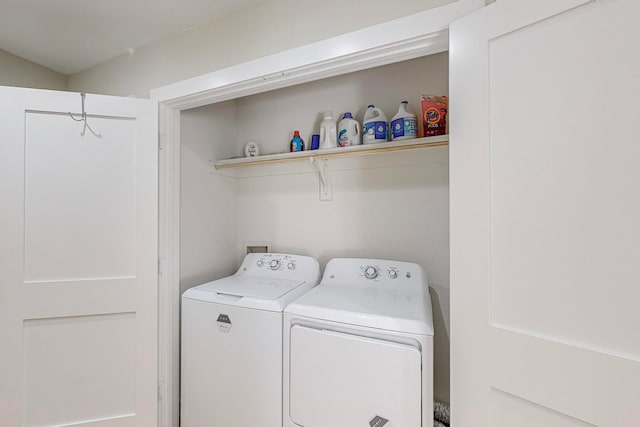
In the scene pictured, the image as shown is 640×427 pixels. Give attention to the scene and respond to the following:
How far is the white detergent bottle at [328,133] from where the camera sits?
189cm

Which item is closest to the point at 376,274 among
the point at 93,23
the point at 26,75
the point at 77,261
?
the point at 77,261

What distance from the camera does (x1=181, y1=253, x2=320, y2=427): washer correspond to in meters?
1.41

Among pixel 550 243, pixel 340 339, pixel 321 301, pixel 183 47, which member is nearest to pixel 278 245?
pixel 321 301

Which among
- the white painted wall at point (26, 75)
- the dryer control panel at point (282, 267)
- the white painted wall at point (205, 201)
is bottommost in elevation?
the dryer control panel at point (282, 267)

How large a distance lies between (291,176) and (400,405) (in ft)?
5.23

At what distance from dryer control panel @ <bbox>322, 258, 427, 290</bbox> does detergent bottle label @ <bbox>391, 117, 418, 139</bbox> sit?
0.77 metres

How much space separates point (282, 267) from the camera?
1.97m

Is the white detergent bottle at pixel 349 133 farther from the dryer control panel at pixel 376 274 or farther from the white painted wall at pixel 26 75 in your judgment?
the white painted wall at pixel 26 75

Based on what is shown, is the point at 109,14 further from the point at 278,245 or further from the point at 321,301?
the point at 321,301

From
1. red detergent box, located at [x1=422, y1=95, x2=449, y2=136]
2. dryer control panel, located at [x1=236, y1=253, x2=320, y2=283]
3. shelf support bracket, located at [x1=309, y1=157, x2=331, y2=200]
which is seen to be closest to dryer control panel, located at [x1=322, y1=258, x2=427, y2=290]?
dryer control panel, located at [x1=236, y1=253, x2=320, y2=283]

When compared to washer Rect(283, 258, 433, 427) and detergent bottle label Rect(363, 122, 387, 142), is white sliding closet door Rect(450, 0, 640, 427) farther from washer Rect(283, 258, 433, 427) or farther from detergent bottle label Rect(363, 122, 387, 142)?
detergent bottle label Rect(363, 122, 387, 142)

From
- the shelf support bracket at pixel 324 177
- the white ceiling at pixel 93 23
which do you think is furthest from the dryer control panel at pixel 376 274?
the white ceiling at pixel 93 23

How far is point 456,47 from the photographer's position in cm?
94

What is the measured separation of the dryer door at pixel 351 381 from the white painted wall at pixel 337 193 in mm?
721
